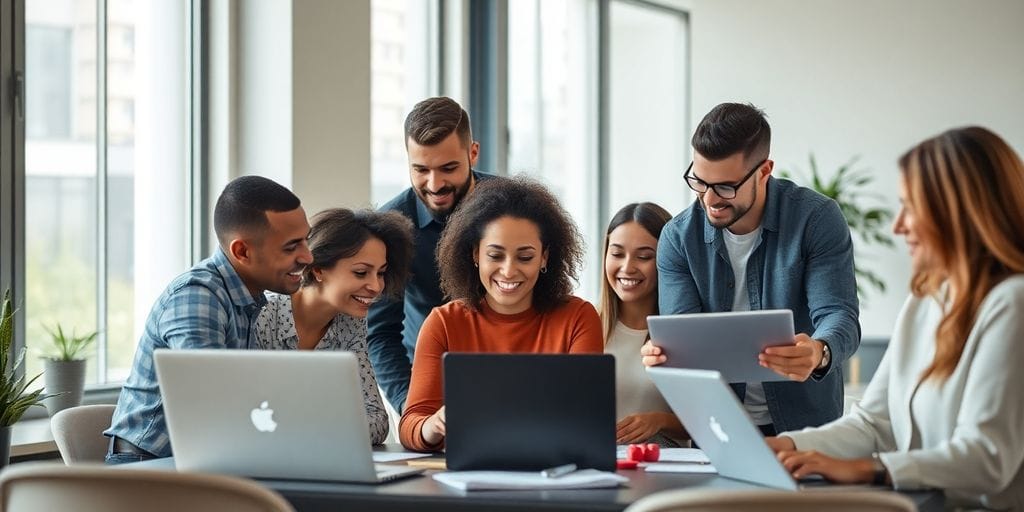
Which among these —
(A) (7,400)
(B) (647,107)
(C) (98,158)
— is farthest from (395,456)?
(B) (647,107)

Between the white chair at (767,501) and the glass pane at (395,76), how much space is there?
11.6ft

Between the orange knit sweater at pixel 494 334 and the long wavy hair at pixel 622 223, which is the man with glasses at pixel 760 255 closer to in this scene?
the long wavy hair at pixel 622 223

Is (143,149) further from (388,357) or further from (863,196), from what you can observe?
(863,196)

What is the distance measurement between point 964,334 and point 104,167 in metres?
3.06

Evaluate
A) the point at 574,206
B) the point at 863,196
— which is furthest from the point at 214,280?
the point at 863,196

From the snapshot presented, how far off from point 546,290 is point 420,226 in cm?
64

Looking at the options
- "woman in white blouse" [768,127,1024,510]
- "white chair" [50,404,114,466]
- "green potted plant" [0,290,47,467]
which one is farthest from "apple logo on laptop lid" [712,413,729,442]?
"green potted plant" [0,290,47,467]

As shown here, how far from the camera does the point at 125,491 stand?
73.0 inches

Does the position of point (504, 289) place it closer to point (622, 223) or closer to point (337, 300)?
point (337, 300)

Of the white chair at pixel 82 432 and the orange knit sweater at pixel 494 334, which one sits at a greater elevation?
the orange knit sweater at pixel 494 334

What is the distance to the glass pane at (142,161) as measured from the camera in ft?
13.8

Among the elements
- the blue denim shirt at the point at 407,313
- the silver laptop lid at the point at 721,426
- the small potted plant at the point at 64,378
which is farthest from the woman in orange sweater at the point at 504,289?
the small potted plant at the point at 64,378

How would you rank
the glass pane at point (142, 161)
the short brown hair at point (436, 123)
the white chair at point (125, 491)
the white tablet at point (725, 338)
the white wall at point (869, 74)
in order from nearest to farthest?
1. the white chair at point (125, 491)
2. the white tablet at point (725, 338)
3. the short brown hair at point (436, 123)
4. the glass pane at point (142, 161)
5. the white wall at point (869, 74)

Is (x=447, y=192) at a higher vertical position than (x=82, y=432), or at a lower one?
higher
